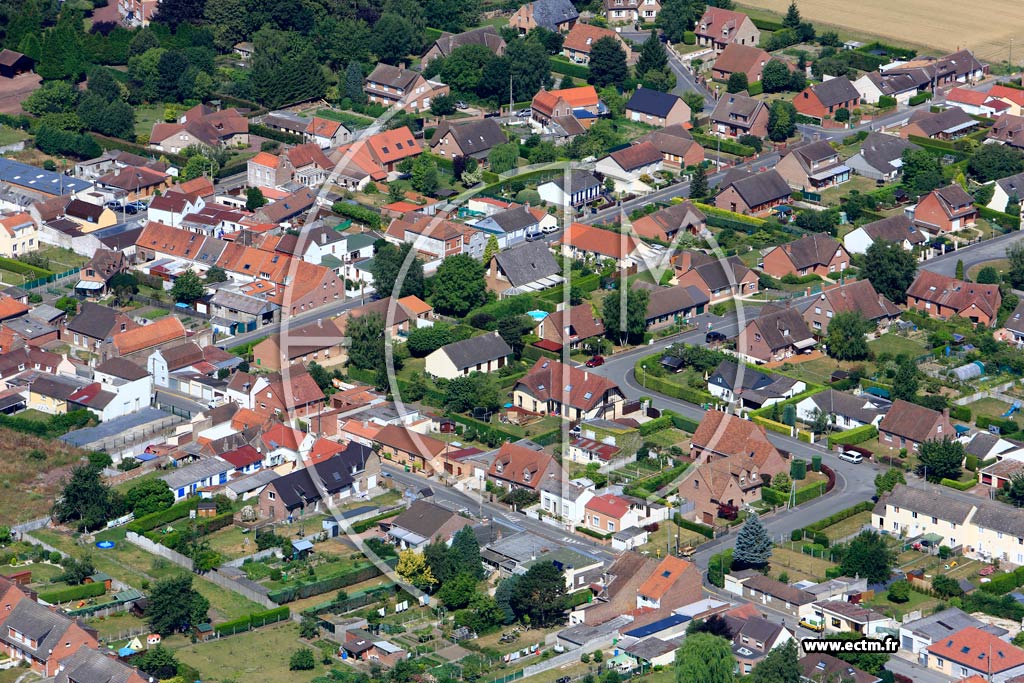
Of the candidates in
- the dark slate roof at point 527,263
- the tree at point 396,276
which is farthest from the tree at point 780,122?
the tree at point 396,276

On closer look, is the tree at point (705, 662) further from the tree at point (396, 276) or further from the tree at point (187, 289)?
the tree at point (187, 289)

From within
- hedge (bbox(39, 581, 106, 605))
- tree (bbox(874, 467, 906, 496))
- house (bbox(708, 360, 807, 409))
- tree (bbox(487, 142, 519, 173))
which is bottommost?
hedge (bbox(39, 581, 106, 605))

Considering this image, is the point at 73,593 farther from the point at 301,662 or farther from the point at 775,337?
the point at 775,337

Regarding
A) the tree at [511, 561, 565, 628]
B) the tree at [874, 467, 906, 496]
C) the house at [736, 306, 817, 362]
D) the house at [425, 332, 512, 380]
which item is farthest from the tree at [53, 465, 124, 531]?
the house at [736, 306, 817, 362]

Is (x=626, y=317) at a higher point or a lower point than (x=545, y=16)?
lower

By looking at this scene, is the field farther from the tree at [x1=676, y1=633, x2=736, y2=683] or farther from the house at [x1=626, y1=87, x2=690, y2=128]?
the tree at [x1=676, y1=633, x2=736, y2=683]

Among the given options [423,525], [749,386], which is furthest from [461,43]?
[423,525]

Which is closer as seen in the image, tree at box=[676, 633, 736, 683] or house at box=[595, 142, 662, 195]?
tree at box=[676, 633, 736, 683]
